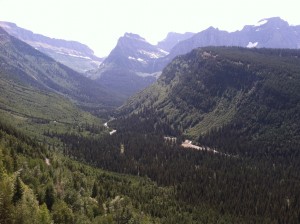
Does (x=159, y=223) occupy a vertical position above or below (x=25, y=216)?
below

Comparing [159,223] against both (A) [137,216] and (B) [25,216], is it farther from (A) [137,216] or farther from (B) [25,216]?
(B) [25,216]

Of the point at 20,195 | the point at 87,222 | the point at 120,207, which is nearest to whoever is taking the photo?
the point at 20,195

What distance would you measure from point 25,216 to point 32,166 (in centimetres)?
7820

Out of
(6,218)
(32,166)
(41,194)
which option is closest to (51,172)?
(32,166)

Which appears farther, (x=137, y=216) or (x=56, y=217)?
(x=137, y=216)

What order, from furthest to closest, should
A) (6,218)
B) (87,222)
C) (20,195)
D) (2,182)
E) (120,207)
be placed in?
(120,207) → (87,222) → (20,195) → (2,182) → (6,218)

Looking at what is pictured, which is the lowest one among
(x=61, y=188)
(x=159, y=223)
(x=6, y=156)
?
(x=159, y=223)

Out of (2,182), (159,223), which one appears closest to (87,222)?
(2,182)

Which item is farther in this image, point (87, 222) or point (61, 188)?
point (61, 188)

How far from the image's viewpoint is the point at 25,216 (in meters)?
117

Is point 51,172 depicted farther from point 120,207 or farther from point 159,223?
point 159,223

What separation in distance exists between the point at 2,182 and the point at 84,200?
62656 millimetres

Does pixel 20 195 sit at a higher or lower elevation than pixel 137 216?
higher

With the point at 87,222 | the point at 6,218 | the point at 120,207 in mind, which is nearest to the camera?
the point at 6,218
